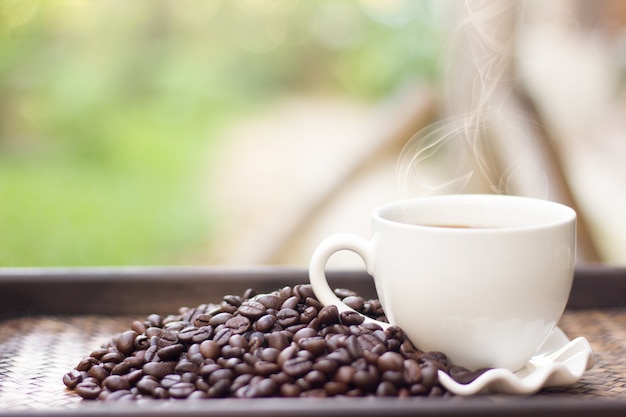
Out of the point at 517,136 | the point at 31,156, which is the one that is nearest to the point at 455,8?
the point at 517,136

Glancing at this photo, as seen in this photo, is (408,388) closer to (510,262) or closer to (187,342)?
(510,262)

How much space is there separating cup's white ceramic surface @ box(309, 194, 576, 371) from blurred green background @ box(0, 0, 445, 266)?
11.6 feet

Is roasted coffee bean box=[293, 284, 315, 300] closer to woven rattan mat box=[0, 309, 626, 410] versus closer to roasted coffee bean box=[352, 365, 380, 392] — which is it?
roasted coffee bean box=[352, 365, 380, 392]

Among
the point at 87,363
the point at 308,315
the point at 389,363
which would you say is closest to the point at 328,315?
the point at 308,315

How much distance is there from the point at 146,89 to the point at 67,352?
6193 mm

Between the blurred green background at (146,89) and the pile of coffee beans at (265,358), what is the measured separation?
340cm

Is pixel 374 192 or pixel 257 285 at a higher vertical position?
pixel 257 285

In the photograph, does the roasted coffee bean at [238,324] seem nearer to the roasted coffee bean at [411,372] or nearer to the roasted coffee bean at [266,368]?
the roasted coffee bean at [266,368]

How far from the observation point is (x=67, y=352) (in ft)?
3.78

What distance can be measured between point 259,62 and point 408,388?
7.09 meters

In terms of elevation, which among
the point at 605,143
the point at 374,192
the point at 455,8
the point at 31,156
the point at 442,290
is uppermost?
the point at 455,8

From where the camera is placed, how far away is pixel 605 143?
336cm

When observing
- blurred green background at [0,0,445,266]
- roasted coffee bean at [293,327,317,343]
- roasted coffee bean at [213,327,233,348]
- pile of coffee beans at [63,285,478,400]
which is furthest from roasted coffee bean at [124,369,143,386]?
blurred green background at [0,0,445,266]

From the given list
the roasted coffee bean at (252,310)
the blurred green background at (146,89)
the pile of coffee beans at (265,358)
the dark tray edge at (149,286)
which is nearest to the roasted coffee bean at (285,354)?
the pile of coffee beans at (265,358)
